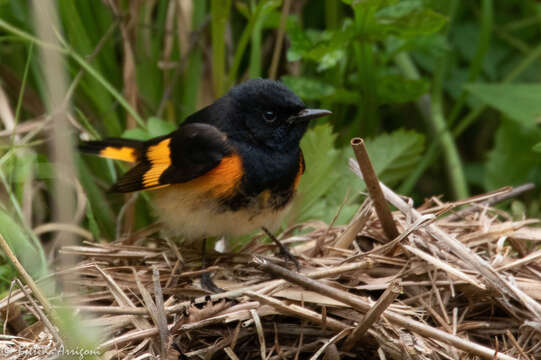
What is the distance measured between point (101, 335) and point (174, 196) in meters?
0.79

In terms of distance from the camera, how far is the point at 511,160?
363 cm

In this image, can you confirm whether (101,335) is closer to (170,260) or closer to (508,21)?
(170,260)

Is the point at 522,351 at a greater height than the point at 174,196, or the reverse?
the point at 174,196

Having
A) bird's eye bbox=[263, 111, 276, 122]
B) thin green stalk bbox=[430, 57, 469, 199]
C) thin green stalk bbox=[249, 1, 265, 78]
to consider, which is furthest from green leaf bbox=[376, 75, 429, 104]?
bird's eye bbox=[263, 111, 276, 122]

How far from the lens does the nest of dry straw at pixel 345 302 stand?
6.52 ft

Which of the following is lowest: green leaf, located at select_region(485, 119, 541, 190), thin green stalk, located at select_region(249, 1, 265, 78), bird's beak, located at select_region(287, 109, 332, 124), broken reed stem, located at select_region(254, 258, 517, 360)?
green leaf, located at select_region(485, 119, 541, 190)

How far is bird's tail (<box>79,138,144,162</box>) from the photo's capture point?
2.95m

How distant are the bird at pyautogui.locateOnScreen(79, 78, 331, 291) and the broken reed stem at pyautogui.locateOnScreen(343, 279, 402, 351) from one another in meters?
0.59

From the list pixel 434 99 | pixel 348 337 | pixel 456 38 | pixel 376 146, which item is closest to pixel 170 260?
pixel 348 337

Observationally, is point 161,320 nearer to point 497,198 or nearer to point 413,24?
point 497,198

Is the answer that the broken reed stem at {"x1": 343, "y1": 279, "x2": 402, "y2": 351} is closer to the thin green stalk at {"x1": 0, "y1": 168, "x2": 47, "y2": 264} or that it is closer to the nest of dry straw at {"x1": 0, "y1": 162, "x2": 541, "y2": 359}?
the nest of dry straw at {"x1": 0, "y1": 162, "x2": 541, "y2": 359}

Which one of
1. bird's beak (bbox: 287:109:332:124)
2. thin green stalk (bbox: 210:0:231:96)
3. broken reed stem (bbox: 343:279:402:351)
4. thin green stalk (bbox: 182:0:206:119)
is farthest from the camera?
thin green stalk (bbox: 182:0:206:119)

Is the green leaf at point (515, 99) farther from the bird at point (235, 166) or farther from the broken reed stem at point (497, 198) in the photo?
the bird at point (235, 166)

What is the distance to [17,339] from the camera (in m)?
2.08
